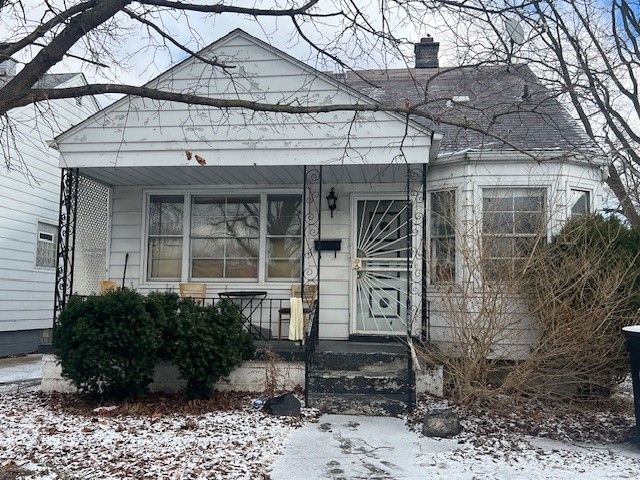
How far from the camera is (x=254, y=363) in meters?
7.77

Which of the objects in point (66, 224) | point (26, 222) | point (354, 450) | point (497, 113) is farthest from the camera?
point (26, 222)

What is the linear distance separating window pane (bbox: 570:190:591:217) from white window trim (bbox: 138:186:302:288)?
4.33 m

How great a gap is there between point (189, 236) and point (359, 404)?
14.8 feet

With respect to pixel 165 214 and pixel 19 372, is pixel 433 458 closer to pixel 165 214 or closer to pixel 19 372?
pixel 165 214

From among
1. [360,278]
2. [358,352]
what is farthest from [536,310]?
[360,278]

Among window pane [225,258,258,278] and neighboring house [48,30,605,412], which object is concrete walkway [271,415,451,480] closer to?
neighboring house [48,30,605,412]

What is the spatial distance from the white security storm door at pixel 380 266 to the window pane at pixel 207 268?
2.32 meters

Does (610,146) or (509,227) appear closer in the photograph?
(509,227)

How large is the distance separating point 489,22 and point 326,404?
4654 millimetres

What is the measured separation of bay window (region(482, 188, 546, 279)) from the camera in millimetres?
6766

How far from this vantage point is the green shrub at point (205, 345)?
6.92 meters

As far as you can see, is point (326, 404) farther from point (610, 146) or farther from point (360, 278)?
point (610, 146)

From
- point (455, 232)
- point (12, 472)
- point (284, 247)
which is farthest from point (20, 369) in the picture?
point (455, 232)

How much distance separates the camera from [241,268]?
9.67m
